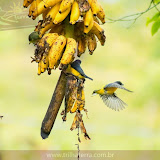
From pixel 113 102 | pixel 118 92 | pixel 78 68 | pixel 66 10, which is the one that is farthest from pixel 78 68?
pixel 118 92

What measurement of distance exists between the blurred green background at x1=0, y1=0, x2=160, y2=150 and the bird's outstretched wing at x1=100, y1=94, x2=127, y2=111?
879 millimetres

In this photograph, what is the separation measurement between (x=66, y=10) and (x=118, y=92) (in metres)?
1.67

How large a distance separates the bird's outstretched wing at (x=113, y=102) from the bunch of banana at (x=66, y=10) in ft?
0.98

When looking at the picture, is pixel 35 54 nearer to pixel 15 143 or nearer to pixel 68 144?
pixel 68 144

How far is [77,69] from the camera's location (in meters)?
0.65

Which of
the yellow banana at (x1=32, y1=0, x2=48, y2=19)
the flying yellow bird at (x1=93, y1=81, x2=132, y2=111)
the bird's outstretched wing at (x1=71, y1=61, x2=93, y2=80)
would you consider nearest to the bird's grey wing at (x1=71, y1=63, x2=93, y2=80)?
the bird's outstretched wing at (x1=71, y1=61, x2=93, y2=80)

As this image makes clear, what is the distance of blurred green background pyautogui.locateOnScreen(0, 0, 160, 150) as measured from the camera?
197 cm

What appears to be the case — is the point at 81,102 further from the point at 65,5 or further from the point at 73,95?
the point at 65,5

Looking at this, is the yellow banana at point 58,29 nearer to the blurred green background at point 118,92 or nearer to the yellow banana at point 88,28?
the yellow banana at point 88,28

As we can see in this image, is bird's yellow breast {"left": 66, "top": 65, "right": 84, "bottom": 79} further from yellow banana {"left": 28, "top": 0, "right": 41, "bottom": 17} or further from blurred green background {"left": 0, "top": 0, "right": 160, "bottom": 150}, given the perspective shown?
blurred green background {"left": 0, "top": 0, "right": 160, "bottom": 150}

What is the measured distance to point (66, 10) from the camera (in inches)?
24.7

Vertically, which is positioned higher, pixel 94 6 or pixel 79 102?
pixel 94 6

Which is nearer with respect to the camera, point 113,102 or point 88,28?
point 88,28

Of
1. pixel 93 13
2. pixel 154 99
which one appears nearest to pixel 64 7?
pixel 93 13
